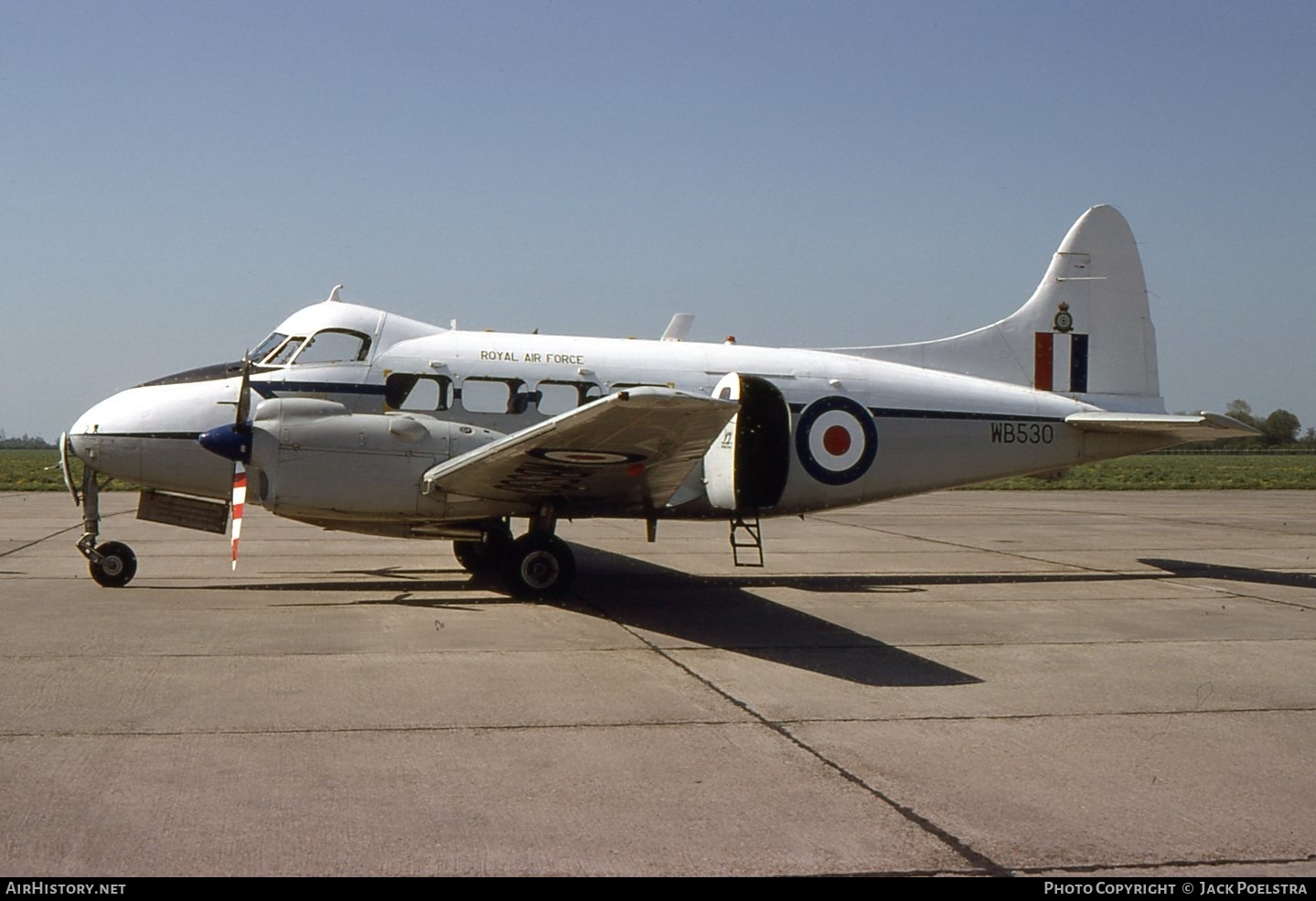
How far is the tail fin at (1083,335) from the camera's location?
14.6 metres

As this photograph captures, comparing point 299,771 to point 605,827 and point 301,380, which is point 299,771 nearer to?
point 605,827

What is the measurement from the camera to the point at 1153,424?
1391 cm

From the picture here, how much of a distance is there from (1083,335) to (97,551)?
39.1 ft

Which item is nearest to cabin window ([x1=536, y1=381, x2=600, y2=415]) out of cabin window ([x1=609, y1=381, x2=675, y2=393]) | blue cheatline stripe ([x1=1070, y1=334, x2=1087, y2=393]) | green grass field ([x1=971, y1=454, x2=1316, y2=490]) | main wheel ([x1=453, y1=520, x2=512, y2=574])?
cabin window ([x1=609, y1=381, x2=675, y2=393])

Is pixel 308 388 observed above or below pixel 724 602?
above

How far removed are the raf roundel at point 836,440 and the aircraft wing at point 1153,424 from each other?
2.80m

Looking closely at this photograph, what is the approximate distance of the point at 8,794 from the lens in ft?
16.6

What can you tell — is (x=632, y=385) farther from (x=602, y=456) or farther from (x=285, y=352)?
(x=285, y=352)

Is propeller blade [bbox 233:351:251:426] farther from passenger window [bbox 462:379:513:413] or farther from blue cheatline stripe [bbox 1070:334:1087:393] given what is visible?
blue cheatline stripe [bbox 1070:334:1087:393]

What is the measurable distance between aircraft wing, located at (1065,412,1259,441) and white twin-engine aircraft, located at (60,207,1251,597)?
3 centimetres

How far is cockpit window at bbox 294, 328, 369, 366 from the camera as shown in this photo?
11836 mm

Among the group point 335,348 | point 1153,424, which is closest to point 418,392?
point 335,348

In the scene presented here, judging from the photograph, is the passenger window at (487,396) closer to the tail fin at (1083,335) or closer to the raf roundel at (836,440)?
the raf roundel at (836,440)

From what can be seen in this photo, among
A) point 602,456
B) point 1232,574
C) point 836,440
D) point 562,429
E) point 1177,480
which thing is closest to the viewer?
point 562,429
